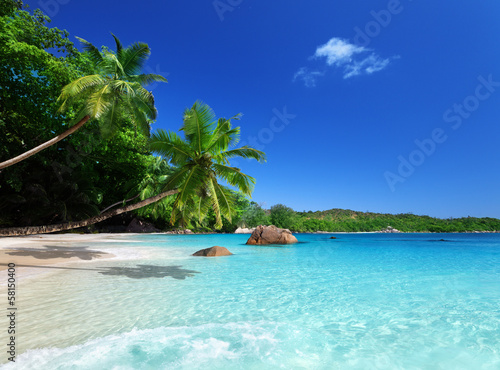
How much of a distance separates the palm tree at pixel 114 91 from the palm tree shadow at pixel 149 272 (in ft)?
16.0

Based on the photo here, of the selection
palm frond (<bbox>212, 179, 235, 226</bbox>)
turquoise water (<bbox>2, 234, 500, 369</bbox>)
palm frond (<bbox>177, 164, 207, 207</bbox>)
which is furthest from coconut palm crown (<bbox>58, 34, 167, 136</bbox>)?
turquoise water (<bbox>2, 234, 500, 369</bbox>)

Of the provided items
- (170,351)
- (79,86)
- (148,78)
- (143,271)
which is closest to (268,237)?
(143,271)

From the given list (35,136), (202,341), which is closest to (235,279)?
(202,341)

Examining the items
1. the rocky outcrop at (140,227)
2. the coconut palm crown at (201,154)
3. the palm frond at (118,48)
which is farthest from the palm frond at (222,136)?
the rocky outcrop at (140,227)

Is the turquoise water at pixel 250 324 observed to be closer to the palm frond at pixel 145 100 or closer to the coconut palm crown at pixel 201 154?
the coconut palm crown at pixel 201 154

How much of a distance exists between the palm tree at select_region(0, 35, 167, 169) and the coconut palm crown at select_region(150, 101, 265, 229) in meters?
2.01

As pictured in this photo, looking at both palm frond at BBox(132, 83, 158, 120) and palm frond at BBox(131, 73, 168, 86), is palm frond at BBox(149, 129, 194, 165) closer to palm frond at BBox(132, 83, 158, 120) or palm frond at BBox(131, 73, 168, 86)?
palm frond at BBox(132, 83, 158, 120)

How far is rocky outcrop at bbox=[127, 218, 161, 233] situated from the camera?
4047 centimetres

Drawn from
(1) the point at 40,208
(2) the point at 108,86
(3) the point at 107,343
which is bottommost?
(3) the point at 107,343

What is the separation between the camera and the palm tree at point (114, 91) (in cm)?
899

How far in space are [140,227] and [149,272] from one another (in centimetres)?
3543

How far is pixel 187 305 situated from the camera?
5.52 m

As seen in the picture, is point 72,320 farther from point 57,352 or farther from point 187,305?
point 187,305

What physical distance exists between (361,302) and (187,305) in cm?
391
